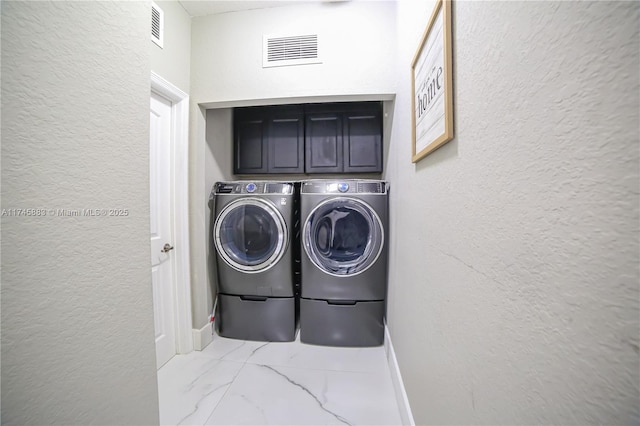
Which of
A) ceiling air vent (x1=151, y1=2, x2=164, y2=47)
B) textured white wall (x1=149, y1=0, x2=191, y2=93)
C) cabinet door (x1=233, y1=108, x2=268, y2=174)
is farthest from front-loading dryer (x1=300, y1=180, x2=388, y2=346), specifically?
ceiling air vent (x1=151, y1=2, x2=164, y2=47)

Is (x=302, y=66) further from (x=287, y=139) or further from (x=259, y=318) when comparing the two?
(x=259, y=318)

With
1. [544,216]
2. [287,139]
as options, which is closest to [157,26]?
[287,139]

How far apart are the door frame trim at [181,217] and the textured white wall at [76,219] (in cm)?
90

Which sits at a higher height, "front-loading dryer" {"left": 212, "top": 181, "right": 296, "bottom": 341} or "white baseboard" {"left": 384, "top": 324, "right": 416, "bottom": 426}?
"front-loading dryer" {"left": 212, "top": 181, "right": 296, "bottom": 341}

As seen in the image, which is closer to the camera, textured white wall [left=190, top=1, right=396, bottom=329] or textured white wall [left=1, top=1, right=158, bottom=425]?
textured white wall [left=1, top=1, right=158, bottom=425]

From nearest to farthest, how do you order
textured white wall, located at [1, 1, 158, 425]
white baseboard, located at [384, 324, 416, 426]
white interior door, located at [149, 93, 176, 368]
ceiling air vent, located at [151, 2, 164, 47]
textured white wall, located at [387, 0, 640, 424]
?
textured white wall, located at [387, 0, 640, 424] < textured white wall, located at [1, 1, 158, 425] < white baseboard, located at [384, 324, 416, 426] < ceiling air vent, located at [151, 2, 164, 47] < white interior door, located at [149, 93, 176, 368]

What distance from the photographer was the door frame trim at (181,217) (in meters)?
1.60

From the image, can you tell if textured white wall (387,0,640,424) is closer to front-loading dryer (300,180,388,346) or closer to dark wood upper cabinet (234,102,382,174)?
front-loading dryer (300,180,388,346)

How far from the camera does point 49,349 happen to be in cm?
54

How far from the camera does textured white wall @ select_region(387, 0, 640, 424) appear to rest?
0.22m

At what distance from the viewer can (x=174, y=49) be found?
1523mm

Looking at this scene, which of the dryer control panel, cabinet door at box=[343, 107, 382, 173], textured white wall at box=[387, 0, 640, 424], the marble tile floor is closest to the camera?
textured white wall at box=[387, 0, 640, 424]

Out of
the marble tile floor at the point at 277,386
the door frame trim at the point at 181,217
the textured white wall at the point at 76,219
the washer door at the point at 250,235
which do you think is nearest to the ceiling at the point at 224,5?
the door frame trim at the point at 181,217

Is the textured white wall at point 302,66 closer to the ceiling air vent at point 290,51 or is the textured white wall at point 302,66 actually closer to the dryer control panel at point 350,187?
the ceiling air vent at point 290,51
